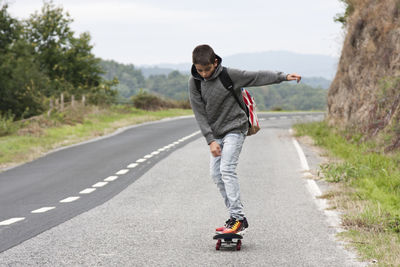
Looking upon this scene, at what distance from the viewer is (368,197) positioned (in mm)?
9578

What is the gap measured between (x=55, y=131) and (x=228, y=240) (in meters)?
19.9

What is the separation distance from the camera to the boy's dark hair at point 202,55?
6336mm

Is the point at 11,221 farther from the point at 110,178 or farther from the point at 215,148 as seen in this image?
the point at 110,178

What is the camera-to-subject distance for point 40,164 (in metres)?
16.5

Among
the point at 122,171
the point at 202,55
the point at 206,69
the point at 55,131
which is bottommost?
the point at 55,131

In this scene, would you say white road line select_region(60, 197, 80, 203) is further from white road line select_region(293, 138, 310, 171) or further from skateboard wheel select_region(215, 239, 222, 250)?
white road line select_region(293, 138, 310, 171)

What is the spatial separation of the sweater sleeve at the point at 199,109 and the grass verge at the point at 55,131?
10.3m

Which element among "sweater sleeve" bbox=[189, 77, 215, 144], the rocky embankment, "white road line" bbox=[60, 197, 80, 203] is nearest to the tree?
the rocky embankment

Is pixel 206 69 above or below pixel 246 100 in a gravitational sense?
above

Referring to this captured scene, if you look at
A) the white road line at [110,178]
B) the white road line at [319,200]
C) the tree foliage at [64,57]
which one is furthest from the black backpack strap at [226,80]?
the tree foliage at [64,57]

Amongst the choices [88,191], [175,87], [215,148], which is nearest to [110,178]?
[88,191]

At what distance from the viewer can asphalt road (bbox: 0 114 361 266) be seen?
20.5 feet

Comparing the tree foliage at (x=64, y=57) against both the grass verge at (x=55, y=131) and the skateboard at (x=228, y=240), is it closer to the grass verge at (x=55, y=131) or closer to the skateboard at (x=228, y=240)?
the grass verge at (x=55, y=131)

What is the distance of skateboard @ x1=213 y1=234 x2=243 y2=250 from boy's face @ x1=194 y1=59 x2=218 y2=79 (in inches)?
59.8
